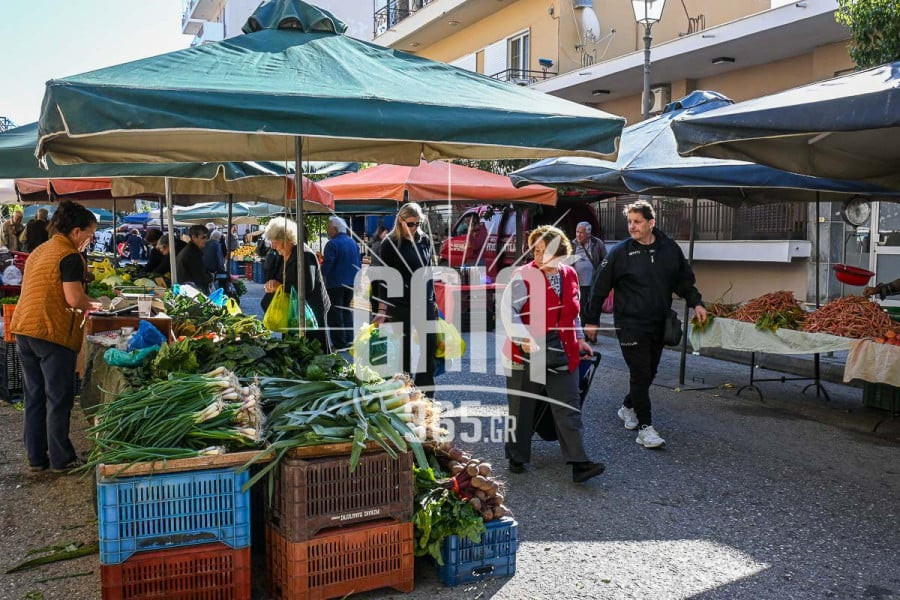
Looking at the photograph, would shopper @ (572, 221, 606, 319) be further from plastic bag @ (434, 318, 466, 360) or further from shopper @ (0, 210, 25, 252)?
shopper @ (0, 210, 25, 252)

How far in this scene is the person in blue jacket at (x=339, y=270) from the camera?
33.4 ft

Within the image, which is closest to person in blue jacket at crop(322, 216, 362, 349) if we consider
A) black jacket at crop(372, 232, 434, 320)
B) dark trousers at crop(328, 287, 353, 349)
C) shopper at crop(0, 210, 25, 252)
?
dark trousers at crop(328, 287, 353, 349)

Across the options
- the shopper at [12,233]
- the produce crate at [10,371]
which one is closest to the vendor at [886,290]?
the produce crate at [10,371]

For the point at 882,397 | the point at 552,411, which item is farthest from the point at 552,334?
the point at 882,397

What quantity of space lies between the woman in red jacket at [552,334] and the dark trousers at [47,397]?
310 cm

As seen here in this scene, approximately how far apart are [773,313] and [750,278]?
9.44 m

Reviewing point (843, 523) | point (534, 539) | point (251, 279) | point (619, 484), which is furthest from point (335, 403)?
point (251, 279)

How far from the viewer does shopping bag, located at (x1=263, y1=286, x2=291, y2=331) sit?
19.8ft

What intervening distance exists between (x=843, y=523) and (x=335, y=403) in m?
3.23

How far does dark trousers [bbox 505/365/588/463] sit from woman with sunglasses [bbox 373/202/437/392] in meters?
1.19

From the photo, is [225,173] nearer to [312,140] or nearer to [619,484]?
[312,140]

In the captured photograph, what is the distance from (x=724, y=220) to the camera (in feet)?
56.9

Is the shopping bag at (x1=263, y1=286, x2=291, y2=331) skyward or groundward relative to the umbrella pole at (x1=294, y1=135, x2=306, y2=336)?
groundward

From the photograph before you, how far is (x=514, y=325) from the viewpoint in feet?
18.4
